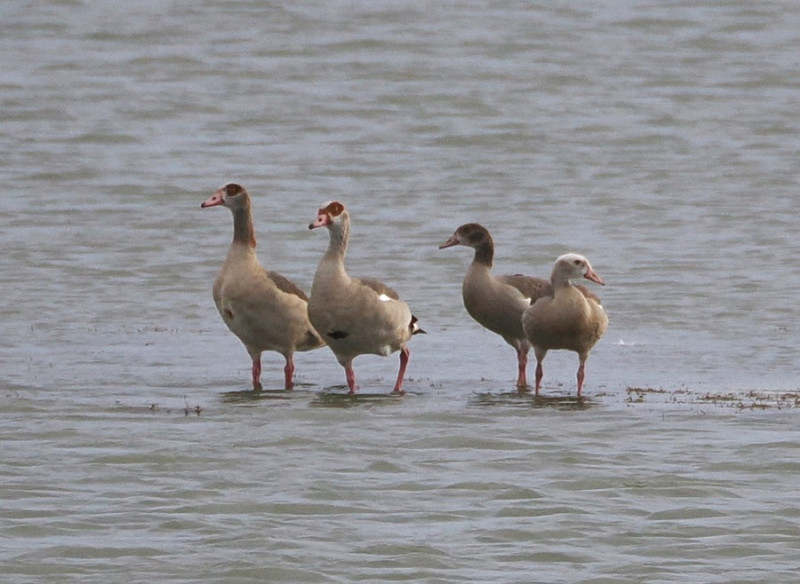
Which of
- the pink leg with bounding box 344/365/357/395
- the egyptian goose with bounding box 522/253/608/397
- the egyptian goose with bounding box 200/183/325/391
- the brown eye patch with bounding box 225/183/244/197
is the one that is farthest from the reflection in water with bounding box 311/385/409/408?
the brown eye patch with bounding box 225/183/244/197

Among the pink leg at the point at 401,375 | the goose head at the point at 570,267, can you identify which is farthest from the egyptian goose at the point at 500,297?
the pink leg at the point at 401,375

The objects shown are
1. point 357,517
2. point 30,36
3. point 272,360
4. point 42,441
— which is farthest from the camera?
point 30,36

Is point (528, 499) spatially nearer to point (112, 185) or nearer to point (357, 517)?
point (357, 517)

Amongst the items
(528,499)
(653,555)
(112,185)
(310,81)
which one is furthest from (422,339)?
(310,81)

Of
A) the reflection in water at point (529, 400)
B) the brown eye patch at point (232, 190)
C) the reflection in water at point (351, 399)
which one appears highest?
the brown eye patch at point (232, 190)

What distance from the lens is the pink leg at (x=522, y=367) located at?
51.5 feet

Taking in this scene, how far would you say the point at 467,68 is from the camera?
1517 inches

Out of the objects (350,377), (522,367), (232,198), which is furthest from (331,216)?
(522,367)

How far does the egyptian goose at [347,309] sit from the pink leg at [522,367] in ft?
3.24

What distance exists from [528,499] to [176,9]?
112 feet

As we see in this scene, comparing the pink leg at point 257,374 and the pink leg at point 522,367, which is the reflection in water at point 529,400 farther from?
the pink leg at point 257,374

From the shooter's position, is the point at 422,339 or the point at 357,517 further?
the point at 422,339

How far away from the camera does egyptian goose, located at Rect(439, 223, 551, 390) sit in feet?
53.4

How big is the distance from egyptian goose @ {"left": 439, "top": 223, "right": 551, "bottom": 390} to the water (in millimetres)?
463
